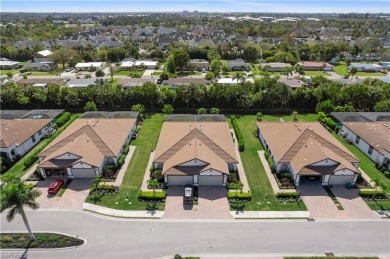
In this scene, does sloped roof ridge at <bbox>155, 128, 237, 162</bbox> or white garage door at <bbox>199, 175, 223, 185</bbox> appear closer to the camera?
white garage door at <bbox>199, 175, 223, 185</bbox>

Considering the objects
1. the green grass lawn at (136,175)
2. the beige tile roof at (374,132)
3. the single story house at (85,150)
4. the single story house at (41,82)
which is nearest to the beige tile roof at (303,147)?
the beige tile roof at (374,132)

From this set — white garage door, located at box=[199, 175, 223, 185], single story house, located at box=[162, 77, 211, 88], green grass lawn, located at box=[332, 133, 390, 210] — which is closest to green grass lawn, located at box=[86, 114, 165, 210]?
white garage door, located at box=[199, 175, 223, 185]

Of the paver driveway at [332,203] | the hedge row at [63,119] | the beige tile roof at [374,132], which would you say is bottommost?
the paver driveway at [332,203]

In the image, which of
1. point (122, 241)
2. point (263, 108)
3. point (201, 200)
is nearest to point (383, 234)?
point (201, 200)

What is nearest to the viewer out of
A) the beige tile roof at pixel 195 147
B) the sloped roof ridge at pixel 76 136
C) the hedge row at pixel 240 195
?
the hedge row at pixel 240 195

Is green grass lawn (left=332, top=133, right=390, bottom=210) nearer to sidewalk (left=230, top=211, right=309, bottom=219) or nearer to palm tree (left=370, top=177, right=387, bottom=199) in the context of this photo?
palm tree (left=370, top=177, right=387, bottom=199)

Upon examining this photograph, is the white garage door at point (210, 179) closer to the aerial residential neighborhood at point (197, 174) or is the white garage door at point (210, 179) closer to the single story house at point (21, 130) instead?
the aerial residential neighborhood at point (197, 174)

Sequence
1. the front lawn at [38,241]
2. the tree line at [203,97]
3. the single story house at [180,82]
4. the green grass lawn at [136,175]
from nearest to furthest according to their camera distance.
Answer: the front lawn at [38,241]
the green grass lawn at [136,175]
the tree line at [203,97]
the single story house at [180,82]

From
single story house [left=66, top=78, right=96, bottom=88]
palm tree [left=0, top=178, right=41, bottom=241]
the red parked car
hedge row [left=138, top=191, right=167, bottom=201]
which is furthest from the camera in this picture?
single story house [left=66, top=78, right=96, bottom=88]
